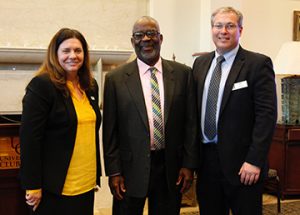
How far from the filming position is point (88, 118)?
1937 mm

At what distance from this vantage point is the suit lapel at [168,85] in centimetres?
203

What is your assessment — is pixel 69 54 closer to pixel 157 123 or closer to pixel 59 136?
pixel 59 136

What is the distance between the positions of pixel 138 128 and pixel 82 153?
0.33 meters

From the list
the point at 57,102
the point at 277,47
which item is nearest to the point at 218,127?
the point at 57,102

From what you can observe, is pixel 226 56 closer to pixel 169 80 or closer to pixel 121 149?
pixel 169 80

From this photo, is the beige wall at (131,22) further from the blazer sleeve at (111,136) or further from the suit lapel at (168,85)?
the suit lapel at (168,85)

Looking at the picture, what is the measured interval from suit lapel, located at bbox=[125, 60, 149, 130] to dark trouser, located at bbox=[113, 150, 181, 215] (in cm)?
23

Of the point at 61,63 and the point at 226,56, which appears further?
the point at 226,56

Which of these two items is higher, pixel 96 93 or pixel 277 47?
pixel 277 47

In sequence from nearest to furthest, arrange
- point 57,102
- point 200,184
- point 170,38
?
point 57,102 < point 200,184 < point 170,38

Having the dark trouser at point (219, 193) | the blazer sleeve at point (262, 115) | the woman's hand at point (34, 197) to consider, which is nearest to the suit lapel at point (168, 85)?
the dark trouser at point (219, 193)

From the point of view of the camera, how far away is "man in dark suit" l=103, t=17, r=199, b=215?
6.62ft

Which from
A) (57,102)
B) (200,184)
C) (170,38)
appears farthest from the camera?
(170,38)

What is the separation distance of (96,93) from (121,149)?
14.2 inches
